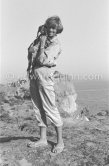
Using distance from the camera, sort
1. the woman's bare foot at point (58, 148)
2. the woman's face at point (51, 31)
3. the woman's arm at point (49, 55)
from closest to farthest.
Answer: the woman's arm at point (49, 55)
the woman's face at point (51, 31)
the woman's bare foot at point (58, 148)

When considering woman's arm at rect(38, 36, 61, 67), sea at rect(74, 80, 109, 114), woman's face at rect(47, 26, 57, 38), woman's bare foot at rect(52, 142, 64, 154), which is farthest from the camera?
sea at rect(74, 80, 109, 114)

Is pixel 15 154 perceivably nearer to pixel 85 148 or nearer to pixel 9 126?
pixel 85 148

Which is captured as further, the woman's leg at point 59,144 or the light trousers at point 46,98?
the woman's leg at point 59,144

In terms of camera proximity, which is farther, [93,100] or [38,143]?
[93,100]

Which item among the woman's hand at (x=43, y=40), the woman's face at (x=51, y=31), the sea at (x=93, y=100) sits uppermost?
the woman's face at (x=51, y=31)

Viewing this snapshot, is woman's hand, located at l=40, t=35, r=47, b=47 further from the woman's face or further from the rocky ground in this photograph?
the rocky ground

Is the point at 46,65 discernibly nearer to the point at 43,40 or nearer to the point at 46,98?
the point at 43,40

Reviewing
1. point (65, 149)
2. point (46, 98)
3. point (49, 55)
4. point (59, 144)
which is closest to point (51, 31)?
point (49, 55)

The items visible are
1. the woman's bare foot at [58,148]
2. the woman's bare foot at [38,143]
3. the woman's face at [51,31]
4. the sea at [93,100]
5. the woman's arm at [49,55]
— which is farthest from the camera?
the sea at [93,100]

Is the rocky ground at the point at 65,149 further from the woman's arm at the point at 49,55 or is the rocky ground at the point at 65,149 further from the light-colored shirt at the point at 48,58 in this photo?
the woman's arm at the point at 49,55

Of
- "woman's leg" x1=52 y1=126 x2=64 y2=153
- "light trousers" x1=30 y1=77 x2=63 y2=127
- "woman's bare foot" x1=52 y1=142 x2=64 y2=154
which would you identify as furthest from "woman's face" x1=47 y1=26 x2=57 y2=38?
"woman's bare foot" x1=52 y1=142 x2=64 y2=154

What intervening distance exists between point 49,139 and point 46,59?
199 centimetres

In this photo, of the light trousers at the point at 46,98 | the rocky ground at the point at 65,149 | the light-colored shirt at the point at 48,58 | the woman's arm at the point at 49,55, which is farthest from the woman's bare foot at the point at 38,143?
the woman's arm at the point at 49,55

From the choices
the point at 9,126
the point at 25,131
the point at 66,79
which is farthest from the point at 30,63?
the point at 66,79
